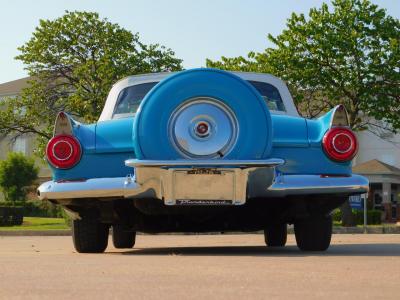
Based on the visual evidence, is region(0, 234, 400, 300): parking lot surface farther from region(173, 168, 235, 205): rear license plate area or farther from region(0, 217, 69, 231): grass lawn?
region(0, 217, 69, 231): grass lawn

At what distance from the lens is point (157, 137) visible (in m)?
7.57

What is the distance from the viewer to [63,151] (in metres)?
7.99

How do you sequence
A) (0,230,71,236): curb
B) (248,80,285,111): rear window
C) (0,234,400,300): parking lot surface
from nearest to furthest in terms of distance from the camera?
1. (0,234,400,300): parking lot surface
2. (248,80,285,111): rear window
3. (0,230,71,236): curb

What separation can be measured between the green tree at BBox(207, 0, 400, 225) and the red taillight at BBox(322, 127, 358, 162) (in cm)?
2416

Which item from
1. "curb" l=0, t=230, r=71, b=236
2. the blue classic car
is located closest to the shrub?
"curb" l=0, t=230, r=71, b=236

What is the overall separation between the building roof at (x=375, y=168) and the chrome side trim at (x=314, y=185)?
50949 mm

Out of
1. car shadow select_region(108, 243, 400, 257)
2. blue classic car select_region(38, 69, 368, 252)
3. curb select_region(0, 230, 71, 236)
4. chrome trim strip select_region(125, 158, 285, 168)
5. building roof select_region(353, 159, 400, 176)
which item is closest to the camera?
chrome trim strip select_region(125, 158, 285, 168)

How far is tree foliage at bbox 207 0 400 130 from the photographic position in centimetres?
3272

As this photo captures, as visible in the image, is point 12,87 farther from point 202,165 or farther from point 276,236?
point 202,165

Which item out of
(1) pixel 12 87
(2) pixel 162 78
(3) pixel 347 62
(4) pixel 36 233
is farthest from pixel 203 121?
(1) pixel 12 87

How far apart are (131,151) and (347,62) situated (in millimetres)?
26422

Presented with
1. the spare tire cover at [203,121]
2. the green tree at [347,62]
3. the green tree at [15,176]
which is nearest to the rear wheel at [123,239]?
the spare tire cover at [203,121]

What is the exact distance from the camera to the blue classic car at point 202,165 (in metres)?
7.54

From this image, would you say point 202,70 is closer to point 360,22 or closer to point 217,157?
point 217,157
